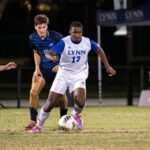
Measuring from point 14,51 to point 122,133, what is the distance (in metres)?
43.8

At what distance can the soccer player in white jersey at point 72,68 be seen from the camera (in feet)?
48.1

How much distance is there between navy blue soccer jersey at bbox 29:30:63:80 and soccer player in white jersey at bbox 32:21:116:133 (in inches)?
23.6

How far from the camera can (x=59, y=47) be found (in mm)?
14586

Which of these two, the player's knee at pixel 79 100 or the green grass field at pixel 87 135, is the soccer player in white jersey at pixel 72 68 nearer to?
the player's knee at pixel 79 100

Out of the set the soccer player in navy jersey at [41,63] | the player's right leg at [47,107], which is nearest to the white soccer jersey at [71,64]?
the player's right leg at [47,107]

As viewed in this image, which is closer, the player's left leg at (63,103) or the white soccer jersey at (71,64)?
the white soccer jersey at (71,64)

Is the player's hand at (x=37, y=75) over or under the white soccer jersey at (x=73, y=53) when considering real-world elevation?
under

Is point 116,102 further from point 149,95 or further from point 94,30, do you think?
point 94,30

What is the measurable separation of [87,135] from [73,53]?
1.57 m

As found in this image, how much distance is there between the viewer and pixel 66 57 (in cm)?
1473

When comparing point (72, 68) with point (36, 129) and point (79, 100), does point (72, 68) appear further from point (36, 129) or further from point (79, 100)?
point (36, 129)

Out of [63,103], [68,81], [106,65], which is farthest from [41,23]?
[63,103]

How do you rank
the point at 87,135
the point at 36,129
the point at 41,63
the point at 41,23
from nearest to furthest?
1. the point at 87,135
2. the point at 36,129
3. the point at 41,23
4. the point at 41,63

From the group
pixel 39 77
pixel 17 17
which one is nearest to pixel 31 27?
pixel 17 17
